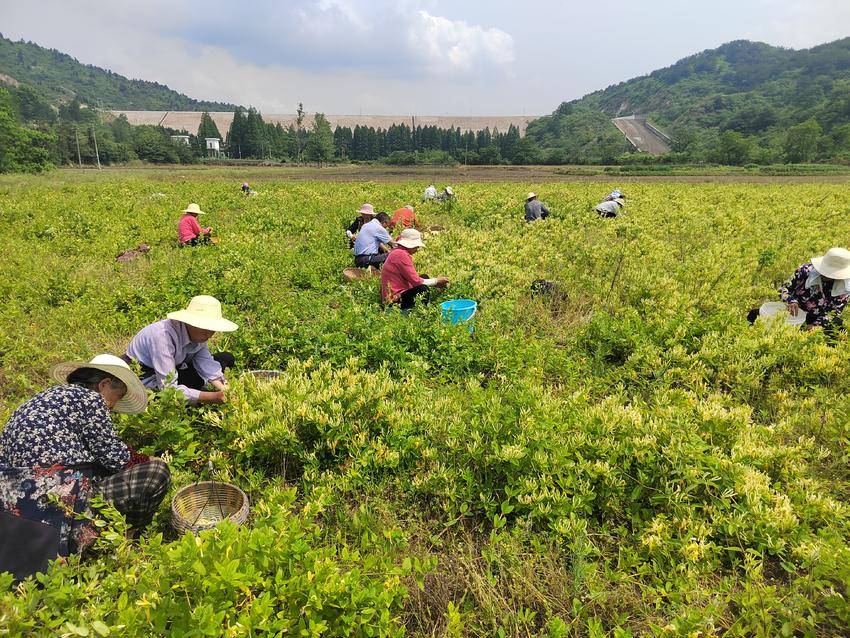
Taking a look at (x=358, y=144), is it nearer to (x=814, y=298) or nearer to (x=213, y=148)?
(x=213, y=148)

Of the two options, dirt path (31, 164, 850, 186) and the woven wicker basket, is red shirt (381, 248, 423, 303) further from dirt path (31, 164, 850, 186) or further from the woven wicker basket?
dirt path (31, 164, 850, 186)

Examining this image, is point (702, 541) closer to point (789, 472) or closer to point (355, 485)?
point (789, 472)

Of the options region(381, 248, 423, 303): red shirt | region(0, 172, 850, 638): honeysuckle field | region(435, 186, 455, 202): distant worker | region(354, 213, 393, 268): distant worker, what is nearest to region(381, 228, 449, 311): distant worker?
region(381, 248, 423, 303): red shirt

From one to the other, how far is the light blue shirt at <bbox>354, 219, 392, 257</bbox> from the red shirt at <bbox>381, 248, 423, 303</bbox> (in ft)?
6.92

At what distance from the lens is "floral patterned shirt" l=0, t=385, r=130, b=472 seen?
2588mm

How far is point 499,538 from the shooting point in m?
2.65

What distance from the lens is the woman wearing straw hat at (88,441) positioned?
259cm

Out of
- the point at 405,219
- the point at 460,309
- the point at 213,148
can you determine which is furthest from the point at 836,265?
the point at 213,148

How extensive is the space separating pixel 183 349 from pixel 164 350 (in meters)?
0.19

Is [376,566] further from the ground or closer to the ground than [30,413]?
closer to the ground

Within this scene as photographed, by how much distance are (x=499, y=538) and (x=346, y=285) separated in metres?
5.71

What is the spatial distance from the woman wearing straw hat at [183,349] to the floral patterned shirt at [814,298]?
668cm

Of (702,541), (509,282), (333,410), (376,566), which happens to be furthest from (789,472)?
(509,282)

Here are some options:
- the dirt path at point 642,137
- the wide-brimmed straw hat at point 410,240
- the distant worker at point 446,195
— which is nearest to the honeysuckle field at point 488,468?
the wide-brimmed straw hat at point 410,240
